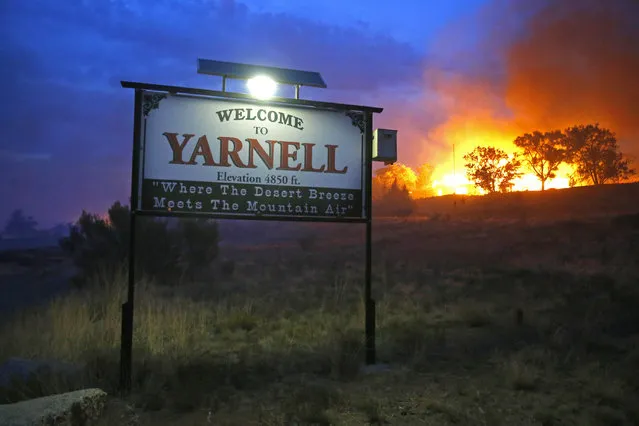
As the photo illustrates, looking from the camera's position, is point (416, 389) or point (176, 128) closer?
point (416, 389)

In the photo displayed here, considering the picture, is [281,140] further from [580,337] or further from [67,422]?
[580,337]

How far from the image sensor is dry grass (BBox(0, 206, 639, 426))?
16.5ft

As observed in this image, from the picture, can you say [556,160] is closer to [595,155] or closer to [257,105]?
[595,155]

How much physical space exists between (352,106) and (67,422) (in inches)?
219

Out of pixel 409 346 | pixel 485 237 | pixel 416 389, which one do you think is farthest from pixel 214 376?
pixel 485 237

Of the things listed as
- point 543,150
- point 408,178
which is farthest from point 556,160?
point 408,178

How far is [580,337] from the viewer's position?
8273mm

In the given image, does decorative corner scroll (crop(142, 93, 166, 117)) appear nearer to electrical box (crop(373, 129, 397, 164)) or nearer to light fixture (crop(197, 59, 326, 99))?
light fixture (crop(197, 59, 326, 99))

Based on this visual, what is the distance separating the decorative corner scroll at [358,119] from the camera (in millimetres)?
7457

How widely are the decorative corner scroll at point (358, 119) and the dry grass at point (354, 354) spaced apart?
3.52m

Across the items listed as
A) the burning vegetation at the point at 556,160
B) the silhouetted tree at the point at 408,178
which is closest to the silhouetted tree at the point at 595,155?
the burning vegetation at the point at 556,160

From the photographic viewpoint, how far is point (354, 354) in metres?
6.94

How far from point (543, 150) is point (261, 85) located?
60.7 meters

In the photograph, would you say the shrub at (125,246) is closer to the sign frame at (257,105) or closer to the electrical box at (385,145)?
the sign frame at (257,105)
